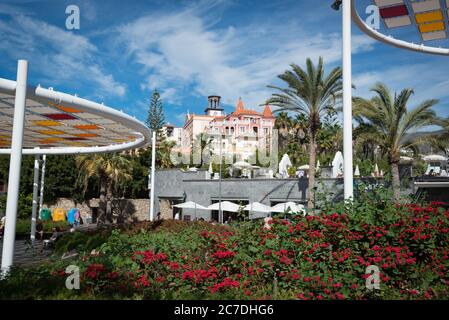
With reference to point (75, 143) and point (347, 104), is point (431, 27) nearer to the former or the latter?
point (347, 104)

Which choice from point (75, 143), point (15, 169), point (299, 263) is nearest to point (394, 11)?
point (299, 263)

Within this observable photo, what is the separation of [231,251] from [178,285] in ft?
3.55

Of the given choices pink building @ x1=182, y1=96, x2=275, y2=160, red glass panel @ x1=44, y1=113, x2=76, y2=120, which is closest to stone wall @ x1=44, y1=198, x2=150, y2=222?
red glass panel @ x1=44, y1=113, x2=76, y2=120

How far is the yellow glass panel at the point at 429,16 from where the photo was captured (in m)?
12.1

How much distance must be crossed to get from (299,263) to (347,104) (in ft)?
19.1

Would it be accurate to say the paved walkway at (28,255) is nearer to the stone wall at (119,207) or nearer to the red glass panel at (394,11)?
the red glass panel at (394,11)

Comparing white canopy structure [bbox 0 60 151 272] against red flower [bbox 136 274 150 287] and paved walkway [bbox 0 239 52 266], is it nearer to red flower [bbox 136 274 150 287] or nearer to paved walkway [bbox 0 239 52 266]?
red flower [bbox 136 274 150 287]

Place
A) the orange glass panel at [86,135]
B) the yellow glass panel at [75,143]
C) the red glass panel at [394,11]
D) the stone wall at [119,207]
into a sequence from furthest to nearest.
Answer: the stone wall at [119,207], the yellow glass panel at [75,143], the orange glass panel at [86,135], the red glass panel at [394,11]

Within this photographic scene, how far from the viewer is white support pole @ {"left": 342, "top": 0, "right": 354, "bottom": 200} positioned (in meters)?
10.3

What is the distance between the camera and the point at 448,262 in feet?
19.1

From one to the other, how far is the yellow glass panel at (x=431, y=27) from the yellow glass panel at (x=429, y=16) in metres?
0.38

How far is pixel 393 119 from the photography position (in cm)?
1736

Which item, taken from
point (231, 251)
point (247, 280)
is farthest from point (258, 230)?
point (247, 280)

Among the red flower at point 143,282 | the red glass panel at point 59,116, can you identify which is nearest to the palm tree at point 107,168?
the red glass panel at point 59,116
